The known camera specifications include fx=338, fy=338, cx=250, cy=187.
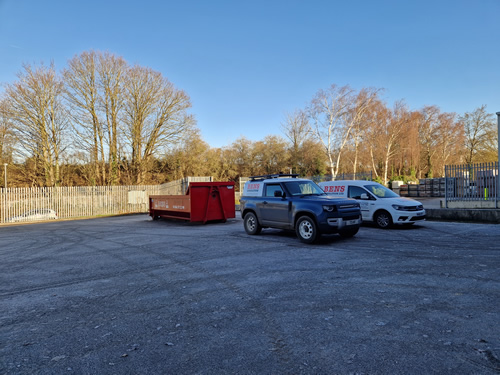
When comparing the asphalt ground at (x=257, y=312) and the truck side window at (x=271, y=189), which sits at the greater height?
the truck side window at (x=271, y=189)

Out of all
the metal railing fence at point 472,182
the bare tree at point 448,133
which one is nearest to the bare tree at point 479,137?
the bare tree at point 448,133

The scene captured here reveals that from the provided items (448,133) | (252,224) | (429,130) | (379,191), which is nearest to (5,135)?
(252,224)

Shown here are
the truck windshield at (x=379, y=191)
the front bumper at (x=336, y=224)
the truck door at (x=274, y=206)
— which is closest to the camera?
the front bumper at (x=336, y=224)

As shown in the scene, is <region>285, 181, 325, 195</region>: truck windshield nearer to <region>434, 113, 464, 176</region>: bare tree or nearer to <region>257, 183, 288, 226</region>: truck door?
<region>257, 183, 288, 226</region>: truck door

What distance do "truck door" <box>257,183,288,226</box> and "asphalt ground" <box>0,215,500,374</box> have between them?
2014 millimetres

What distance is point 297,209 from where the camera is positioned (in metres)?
9.55

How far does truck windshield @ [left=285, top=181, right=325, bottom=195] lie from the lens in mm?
10227

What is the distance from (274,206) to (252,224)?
1338mm

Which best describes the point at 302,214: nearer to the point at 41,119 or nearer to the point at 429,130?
the point at 41,119

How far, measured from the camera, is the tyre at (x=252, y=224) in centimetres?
1117

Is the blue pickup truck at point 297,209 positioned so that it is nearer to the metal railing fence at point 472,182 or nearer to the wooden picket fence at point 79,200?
the metal railing fence at point 472,182

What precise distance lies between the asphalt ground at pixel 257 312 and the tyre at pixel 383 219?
11.6 ft

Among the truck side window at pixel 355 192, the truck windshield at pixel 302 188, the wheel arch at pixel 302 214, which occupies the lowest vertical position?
the wheel arch at pixel 302 214

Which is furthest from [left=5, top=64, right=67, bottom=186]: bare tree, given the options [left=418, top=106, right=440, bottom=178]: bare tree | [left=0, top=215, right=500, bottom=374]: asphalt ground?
[left=418, top=106, right=440, bottom=178]: bare tree
